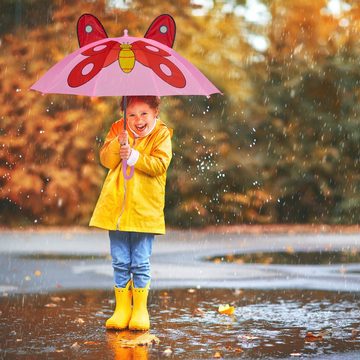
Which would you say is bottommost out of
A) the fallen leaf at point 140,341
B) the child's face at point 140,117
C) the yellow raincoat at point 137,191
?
the fallen leaf at point 140,341

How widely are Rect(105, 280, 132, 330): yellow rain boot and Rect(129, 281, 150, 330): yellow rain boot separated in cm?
5

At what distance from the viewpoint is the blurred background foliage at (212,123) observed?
49.2ft

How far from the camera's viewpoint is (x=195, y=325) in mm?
6934

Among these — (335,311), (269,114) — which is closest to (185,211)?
(269,114)

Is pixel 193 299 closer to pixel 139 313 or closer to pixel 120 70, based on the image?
pixel 139 313

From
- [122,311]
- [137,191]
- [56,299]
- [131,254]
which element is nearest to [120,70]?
[137,191]

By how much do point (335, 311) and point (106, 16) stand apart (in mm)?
8869

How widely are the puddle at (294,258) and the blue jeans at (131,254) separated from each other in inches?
164

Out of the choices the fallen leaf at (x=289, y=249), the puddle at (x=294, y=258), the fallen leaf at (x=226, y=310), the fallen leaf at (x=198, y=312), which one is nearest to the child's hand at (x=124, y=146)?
the fallen leaf at (x=198, y=312)

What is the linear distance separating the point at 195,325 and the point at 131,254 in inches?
24.6

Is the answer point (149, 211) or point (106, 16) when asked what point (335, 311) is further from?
point (106, 16)

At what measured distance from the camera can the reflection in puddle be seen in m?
10.9

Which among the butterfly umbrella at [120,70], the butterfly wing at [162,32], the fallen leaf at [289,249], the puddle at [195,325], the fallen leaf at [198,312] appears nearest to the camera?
the puddle at [195,325]

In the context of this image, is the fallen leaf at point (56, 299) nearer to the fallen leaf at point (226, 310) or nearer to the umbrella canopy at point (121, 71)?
the fallen leaf at point (226, 310)
